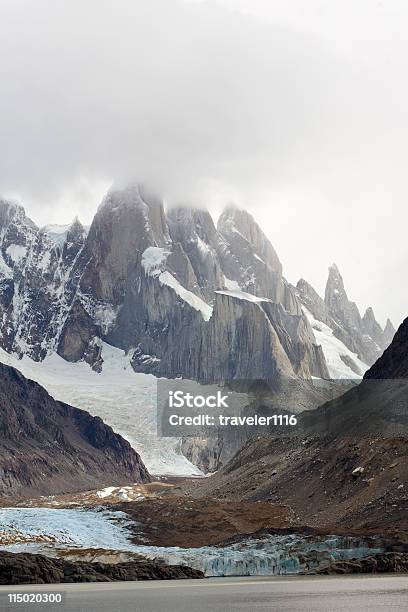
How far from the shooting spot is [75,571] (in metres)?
154

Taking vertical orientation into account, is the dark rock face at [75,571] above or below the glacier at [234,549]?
below

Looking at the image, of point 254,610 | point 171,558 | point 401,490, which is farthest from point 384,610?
point 401,490

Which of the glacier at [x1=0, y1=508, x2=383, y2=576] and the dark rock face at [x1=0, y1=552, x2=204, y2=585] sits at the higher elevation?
the glacier at [x1=0, y1=508, x2=383, y2=576]

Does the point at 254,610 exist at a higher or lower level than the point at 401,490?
lower

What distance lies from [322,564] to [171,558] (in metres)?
21.4

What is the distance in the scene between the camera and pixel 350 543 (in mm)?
161500

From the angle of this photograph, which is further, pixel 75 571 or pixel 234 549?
pixel 234 549

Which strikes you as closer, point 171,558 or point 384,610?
point 384,610

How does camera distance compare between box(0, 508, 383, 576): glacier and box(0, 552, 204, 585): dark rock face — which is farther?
box(0, 508, 383, 576): glacier

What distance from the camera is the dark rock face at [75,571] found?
143875 millimetres

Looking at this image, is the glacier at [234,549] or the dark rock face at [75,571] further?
the glacier at [234,549]

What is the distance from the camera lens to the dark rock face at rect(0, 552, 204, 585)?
143875mm

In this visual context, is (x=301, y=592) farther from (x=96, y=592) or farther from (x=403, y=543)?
(x=403, y=543)

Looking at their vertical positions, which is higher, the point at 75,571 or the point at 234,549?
the point at 234,549
